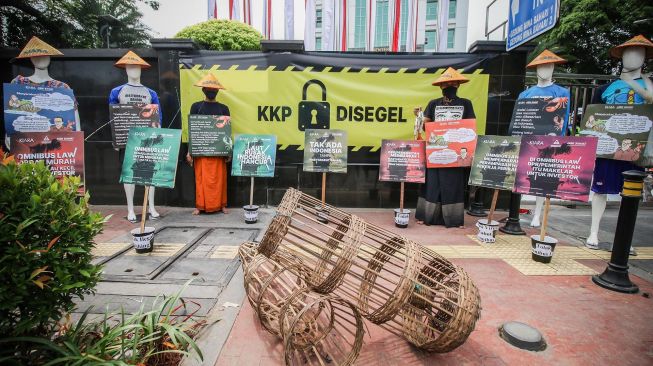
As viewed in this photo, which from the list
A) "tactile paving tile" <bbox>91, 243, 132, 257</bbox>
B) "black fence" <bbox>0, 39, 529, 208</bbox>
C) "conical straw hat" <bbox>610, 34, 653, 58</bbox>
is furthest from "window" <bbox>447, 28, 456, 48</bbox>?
"tactile paving tile" <bbox>91, 243, 132, 257</bbox>

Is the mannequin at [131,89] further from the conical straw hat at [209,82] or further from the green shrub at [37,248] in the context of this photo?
the green shrub at [37,248]

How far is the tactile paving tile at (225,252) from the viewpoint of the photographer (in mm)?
3990

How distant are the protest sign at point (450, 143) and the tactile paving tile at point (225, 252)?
10.9ft

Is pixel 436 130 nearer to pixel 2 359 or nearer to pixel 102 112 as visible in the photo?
pixel 2 359

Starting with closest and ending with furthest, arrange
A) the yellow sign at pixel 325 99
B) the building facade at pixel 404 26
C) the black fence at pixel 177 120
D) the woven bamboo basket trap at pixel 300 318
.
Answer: the woven bamboo basket trap at pixel 300 318, the black fence at pixel 177 120, the yellow sign at pixel 325 99, the building facade at pixel 404 26

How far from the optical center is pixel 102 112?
625cm

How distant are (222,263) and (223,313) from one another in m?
1.13

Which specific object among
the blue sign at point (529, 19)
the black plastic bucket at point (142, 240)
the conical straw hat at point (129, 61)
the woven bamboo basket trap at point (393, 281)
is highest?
the blue sign at point (529, 19)

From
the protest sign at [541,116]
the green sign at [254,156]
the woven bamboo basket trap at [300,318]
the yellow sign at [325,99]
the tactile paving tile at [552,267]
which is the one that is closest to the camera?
the woven bamboo basket trap at [300,318]

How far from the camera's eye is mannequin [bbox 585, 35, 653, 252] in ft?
13.1

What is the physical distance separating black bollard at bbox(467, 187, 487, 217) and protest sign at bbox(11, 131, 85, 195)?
20.7 ft

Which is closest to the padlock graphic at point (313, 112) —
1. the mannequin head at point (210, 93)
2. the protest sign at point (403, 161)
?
the protest sign at point (403, 161)

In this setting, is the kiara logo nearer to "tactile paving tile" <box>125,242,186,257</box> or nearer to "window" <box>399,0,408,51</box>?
"tactile paving tile" <box>125,242,186,257</box>

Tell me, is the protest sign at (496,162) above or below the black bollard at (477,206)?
above
